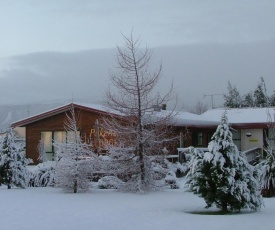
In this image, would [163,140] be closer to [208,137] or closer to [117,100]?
[117,100]

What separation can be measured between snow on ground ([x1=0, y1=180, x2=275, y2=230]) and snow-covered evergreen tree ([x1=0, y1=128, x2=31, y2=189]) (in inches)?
69.5

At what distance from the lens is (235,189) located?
1319 cm

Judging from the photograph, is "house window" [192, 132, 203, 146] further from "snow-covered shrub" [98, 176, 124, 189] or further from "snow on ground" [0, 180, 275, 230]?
"snow on ground" [0, 180, 275, 230]

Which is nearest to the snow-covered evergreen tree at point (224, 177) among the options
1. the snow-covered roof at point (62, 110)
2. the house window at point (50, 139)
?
the snow-covered roof at point (62, 110)

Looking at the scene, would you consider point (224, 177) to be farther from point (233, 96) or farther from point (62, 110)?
point (233, 96)

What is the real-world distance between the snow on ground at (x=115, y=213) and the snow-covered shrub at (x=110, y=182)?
0.94 m

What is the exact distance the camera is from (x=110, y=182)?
18.5m

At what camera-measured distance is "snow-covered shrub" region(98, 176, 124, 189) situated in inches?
716

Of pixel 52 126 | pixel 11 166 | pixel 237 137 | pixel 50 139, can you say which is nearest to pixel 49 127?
pixel 52 126

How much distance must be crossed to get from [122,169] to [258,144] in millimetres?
18637

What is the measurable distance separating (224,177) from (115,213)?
2951 mm

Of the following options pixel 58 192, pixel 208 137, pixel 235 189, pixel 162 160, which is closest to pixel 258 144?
pixel 208 137

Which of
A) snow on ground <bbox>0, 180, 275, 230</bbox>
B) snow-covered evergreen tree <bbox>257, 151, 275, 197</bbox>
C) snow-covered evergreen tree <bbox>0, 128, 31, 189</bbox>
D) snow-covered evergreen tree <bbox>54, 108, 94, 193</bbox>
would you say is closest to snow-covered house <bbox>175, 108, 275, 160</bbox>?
snow-covered evergreen tree <bbox>257, 151, 275, 197</bbox>

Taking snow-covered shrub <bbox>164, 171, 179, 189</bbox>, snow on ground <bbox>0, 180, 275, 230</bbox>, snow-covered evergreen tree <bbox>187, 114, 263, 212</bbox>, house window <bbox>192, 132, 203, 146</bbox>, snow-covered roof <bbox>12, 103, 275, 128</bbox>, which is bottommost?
snow on ground <bbox>0, 180, 275, 230</bbox>
